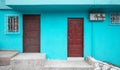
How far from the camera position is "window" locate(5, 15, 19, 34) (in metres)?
11.3

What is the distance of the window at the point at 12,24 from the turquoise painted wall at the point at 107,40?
4.59 meters

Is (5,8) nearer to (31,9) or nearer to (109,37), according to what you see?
(31,9)

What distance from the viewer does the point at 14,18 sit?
37.3ft

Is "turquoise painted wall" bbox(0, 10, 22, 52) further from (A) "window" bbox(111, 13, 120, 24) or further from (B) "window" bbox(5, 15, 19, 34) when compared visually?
(A) "window" bbox(111, 13, 120, 24)

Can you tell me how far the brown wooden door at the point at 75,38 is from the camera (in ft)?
37.4

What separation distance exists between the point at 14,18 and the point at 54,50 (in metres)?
3.06

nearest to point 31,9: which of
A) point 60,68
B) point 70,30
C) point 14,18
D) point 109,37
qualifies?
point 14,18

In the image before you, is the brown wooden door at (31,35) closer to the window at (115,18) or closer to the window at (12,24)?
the window at (12,24)

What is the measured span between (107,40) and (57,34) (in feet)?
9.89

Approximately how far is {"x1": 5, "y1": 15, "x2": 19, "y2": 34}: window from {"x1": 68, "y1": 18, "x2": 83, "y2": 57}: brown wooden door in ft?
10.4

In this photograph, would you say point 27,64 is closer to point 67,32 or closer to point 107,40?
point 67,32

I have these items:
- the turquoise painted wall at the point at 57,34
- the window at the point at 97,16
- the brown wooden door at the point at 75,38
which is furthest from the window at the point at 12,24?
the window at the point at 97,16

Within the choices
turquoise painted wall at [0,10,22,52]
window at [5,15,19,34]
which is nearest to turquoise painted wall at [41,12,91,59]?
turquoise painted wall at [0,10,22,52]

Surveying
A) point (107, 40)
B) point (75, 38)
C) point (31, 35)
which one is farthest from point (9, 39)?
point (107, 40)
